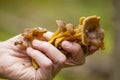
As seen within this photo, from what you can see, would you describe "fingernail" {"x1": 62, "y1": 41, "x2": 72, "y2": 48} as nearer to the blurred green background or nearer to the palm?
the palm

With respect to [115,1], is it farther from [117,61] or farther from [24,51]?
[24,51]

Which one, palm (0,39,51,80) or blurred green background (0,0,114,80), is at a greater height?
palm (0,39,51,80)

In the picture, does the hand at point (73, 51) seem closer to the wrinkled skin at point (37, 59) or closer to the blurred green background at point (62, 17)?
the wrinkled skin at point (37, 59)

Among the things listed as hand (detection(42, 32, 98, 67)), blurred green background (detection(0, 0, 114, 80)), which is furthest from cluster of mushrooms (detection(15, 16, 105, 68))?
blurred green background (detection(0, 0, 114, 80))

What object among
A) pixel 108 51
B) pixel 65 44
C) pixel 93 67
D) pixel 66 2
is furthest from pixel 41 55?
pixel 66 2

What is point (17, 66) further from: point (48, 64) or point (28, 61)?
point (48, 64)

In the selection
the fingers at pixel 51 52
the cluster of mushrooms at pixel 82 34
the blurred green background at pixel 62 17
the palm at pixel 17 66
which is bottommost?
the blurred green background at pixel 62 17

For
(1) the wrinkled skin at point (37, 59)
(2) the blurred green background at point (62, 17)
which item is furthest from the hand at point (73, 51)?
(2) the blurred green background at point (62, 17)
